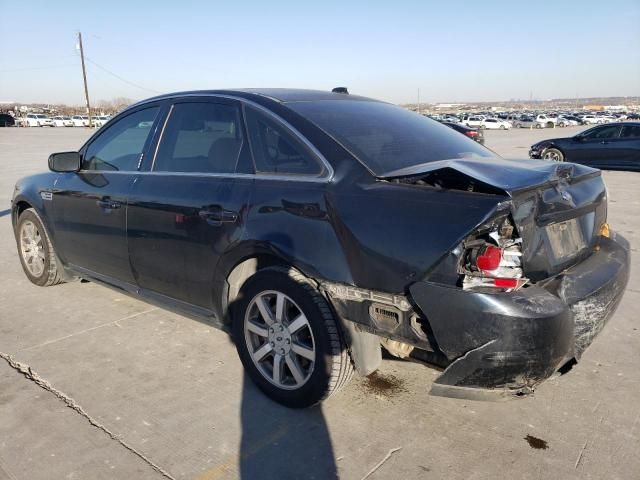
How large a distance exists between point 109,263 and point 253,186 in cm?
165

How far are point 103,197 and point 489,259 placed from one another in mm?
2925

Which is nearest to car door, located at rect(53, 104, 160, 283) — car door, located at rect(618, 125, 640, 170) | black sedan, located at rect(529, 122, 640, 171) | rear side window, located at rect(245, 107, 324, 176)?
Result: rear side window, located at rect(245, 107, 324, 176)

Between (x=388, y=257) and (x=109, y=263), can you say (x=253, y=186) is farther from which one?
(x=109, y=263)

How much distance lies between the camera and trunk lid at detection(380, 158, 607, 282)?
2.35 m

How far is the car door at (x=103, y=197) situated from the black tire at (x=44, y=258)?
0.27 metres

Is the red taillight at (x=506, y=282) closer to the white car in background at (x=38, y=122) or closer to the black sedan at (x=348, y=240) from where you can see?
the black sedan at (x=348, y=240)

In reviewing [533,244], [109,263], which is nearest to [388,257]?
[533,244]

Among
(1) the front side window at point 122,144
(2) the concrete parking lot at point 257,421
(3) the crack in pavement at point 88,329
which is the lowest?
(2) the concrete parking lot at point 257,421

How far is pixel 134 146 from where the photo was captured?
3.96 metres

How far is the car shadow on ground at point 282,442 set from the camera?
8.18 ft

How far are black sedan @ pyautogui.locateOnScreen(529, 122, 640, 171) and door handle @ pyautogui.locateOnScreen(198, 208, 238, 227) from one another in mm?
14276

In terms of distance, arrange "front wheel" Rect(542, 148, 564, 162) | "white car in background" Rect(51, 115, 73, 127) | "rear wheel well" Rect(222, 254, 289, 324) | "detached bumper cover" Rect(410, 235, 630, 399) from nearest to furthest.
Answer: "detached bumper cover" Rect(410, 235, 630, 399) < "rear wheel well" Rect(222, 254, 289, 324) < "front wheel" Rect(542, 148, 564, 162) < "white car in background" Rect(51, 115, 73, 127)

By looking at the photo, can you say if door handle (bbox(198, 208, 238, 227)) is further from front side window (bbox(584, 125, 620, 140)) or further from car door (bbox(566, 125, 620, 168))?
front side window (bbox(584, 125, 620, 140))

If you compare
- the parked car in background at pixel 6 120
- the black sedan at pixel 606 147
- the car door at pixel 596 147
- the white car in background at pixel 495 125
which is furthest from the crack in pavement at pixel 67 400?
the parked car in background at pixel 6 120
